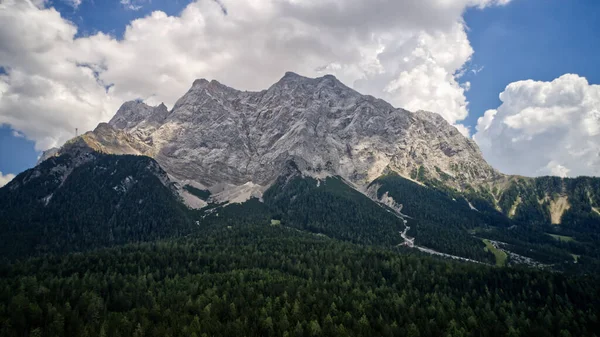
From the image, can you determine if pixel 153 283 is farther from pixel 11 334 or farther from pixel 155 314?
pixel 11 334

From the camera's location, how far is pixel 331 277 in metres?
178

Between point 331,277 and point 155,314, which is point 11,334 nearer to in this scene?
point 155,314

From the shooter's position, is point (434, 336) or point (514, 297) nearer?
point (434, 336)

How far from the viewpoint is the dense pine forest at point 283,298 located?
115 metres

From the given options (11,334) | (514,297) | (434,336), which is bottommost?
(11,334)

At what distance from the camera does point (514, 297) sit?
513ft

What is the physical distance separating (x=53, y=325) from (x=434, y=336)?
11106 centimetres

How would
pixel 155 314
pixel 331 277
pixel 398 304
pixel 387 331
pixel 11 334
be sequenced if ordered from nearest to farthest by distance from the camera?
pixel 11 334 < pixel 387 331 < pixel 155 314 < pixel 398 304 < pixel 331 277

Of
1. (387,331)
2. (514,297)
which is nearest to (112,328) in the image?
(387,331)

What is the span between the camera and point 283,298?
14088 cm

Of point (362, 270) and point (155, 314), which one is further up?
point (362, 270)

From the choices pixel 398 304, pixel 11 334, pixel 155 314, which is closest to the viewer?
pixel 11 334

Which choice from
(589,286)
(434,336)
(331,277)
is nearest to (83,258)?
(331,277)

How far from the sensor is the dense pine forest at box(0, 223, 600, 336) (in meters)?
115
